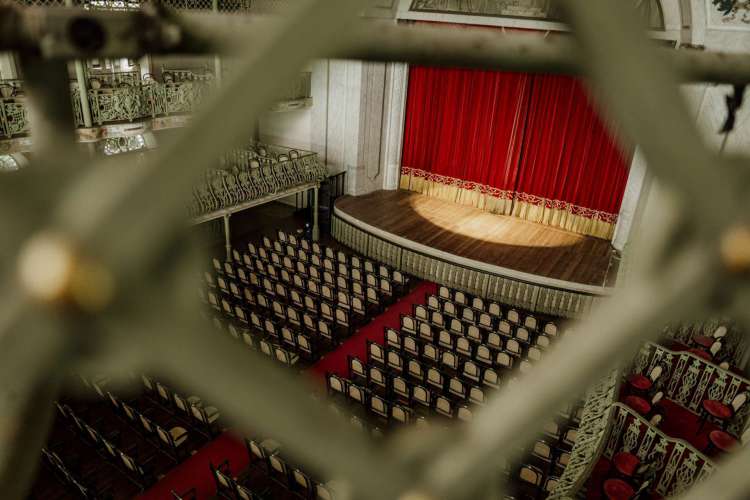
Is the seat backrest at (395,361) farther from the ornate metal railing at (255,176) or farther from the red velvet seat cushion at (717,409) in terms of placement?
the ornate metal railing at (255,176)

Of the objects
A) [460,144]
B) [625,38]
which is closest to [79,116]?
[460,144]

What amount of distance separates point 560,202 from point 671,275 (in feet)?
49.9

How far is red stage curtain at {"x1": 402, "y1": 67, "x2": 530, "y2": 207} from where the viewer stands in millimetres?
15148

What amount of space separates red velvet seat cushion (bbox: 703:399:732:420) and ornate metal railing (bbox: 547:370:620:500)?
215 centimetres

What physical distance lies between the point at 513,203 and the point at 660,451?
9754 mm

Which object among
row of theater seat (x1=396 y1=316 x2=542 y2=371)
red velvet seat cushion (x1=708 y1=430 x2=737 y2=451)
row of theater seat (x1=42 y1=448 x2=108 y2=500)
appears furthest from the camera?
row of theater seat (x1=396 y1=316 x2=542 y2=371)

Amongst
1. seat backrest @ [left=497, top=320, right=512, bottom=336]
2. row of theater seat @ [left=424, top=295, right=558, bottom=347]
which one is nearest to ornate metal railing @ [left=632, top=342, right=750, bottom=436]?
row of theater seat @ [left=424, top=295, right=558, bottom=347]

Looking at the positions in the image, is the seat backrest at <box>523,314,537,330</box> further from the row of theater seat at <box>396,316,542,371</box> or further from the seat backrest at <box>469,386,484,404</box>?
the seat backrest at <box>469,386,484,404</box>

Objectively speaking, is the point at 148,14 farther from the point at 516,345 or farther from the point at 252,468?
the point at 516,345

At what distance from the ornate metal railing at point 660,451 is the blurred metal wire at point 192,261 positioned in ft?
22.8

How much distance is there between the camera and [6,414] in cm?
52

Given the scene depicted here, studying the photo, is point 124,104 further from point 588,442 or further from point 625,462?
point 625,462

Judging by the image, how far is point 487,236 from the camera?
45.8 ft

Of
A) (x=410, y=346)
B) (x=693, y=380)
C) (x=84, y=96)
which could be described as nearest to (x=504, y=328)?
(x=410, y=346)
